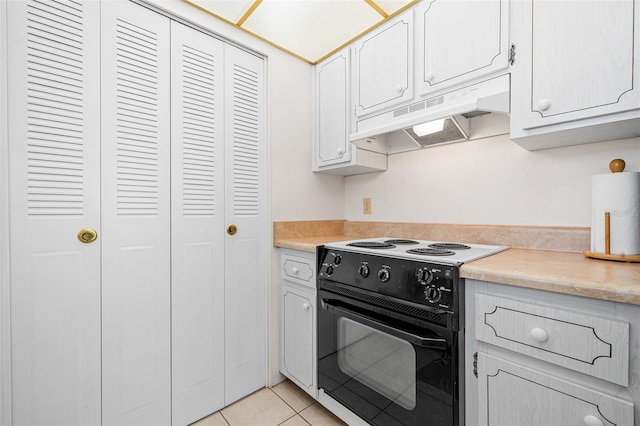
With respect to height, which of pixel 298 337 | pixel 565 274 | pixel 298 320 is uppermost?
pixel 565 274

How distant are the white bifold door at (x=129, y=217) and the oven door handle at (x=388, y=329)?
1.99ft

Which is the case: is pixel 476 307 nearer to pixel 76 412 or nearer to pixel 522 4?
pixel 522 4

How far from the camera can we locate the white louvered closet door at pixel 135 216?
4.17 ft

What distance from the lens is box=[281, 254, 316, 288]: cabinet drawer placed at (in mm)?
1592

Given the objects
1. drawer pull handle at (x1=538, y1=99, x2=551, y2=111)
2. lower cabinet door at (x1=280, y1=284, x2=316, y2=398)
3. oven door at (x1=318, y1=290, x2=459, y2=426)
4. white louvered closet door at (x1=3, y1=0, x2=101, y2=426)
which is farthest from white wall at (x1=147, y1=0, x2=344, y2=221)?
drawer pull handle at (x1=538, y1=99, x2=551, y2=111)

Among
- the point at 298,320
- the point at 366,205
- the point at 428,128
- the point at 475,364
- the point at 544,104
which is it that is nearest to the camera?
the point at 475,364

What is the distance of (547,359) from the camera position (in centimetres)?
81

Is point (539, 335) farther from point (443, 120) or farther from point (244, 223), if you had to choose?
point (244, 223)

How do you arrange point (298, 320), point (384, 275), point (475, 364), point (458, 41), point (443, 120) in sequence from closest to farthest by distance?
point (475, 364)
point (384, 275)
point (458, 41)
point (443, 120)
point (298, 320)

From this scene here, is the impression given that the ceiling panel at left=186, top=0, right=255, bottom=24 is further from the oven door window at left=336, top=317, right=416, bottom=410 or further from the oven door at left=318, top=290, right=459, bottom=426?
the oven door window at left=336, top=317, right=416, bottom=410

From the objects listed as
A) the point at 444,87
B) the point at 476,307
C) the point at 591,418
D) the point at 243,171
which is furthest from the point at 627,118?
the point at 243,171

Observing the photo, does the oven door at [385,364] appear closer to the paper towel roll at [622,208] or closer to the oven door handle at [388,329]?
the oven door handle at [388,329]

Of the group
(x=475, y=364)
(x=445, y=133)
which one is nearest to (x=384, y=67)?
(x=445, y=133)

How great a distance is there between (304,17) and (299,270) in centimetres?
146
